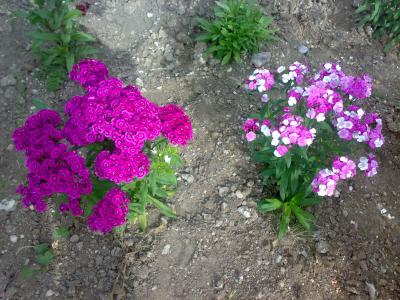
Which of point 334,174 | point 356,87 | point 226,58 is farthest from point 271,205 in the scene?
point 226,58

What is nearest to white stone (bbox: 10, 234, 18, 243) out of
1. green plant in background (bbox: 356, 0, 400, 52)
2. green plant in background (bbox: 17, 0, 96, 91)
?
green plant in background (bbox: 17, 0, 96, 91)

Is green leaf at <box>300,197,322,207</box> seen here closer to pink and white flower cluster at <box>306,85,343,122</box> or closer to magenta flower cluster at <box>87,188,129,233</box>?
pink and white flower cluster at <box>306,85,343,122</box>

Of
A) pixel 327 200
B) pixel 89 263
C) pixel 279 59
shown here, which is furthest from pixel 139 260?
pixel 279 59

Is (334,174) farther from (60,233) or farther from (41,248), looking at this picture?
(41,248)

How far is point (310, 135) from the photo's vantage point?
9.73 ft

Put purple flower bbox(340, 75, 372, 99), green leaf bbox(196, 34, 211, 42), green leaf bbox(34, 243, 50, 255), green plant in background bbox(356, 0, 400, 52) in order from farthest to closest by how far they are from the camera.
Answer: green plant in background bbox(356, 0, 400, 52), green leaf bbox(196, 34, 211, 42), green leaf bbox(34, 243, 50, 255), purple flower bbox(340, 75, 372, 99)

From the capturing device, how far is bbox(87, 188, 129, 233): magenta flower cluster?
3039 mm

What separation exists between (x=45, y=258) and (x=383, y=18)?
4829 mm

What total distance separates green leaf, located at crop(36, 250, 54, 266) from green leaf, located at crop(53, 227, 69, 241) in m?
0.18

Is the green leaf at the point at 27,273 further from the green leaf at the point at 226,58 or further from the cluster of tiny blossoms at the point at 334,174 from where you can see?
the green leaf at the point at 226,58

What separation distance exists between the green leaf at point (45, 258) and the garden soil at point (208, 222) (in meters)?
0.07

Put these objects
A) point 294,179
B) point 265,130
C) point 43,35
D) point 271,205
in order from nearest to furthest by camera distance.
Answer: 1. point 265,130
2. point 294,179
3. point 271,205
4. point 43,35

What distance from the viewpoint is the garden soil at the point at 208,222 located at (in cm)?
362

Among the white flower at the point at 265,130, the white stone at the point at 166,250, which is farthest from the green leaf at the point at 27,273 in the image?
the white flower at the point at 265,130
